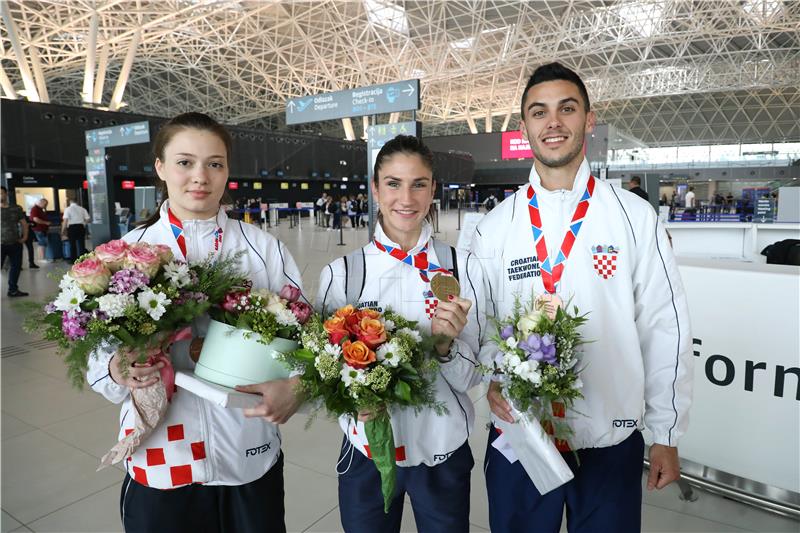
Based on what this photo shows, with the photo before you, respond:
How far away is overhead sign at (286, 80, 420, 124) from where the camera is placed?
7262mm

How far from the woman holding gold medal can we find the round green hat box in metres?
0.41

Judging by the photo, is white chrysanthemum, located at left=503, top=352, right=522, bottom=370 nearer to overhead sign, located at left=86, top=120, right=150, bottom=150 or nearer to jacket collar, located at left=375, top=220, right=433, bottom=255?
jacket collar, located at left=375, top=220, right=433, bottom=255

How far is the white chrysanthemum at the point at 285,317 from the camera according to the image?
1.47m

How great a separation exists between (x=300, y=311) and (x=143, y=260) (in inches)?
18.6

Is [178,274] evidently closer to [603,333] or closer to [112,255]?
[112,255]

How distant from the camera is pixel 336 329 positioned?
1.40 metres

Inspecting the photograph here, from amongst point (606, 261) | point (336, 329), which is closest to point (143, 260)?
point (336, 329)

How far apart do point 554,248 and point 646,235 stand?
0.32 metres

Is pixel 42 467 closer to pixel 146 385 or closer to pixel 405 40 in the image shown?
pixel 146 385

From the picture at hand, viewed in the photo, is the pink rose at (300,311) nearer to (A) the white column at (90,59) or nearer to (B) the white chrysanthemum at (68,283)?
(B) the white chrysanthemum at (68,283)

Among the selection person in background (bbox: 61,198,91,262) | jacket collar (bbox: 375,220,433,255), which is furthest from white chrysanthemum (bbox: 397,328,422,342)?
person in background (bbox: 61,198,91,262)

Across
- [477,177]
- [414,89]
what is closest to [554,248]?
[414,89]

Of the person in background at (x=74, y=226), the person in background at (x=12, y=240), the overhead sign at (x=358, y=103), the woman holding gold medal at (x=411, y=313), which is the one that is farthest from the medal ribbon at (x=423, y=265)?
the person in background at (x=74, y=226)

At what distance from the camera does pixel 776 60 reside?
39.0m
